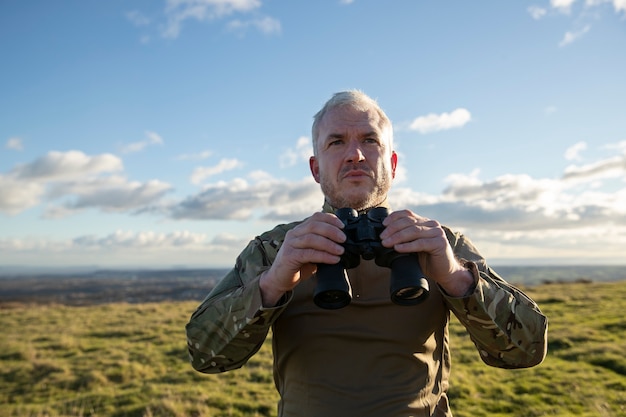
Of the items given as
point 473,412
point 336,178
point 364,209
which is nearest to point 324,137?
point 336,178

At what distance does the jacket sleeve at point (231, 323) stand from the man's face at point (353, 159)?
2.36ft

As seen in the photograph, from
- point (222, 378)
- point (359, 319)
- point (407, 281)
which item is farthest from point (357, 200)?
point (222, 378)

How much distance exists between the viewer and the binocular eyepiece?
2.44 meters

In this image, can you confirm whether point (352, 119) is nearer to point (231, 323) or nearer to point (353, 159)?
point (353, 159)

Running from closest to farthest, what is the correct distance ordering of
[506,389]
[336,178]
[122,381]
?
[336,178] → [506,389] → [122,381]

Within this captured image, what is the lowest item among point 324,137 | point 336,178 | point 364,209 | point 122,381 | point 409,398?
A: point 122,381

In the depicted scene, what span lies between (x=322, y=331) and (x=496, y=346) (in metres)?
1.02

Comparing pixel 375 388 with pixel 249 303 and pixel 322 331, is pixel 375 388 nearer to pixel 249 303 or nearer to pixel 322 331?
pixel 322 331

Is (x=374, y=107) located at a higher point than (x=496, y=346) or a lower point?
higher

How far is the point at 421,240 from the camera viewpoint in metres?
2.43

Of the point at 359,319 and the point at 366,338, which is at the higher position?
the point at 359,319

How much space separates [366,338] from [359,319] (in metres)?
0.12

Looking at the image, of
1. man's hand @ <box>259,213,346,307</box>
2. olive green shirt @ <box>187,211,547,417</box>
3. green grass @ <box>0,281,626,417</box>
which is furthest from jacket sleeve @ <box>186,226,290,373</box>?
green grass @ <box>0,281,626,417</box>

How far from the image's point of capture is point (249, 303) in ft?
8.69
